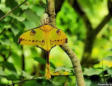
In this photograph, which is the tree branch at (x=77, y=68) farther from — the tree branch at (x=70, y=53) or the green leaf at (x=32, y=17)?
the green leaf at (x=32, y=17)

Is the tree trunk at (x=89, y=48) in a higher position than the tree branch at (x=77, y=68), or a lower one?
higher

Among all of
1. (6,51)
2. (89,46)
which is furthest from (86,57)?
(6,51)

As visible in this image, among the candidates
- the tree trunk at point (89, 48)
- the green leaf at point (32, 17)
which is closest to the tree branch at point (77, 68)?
the green leaf at point (32, 17)

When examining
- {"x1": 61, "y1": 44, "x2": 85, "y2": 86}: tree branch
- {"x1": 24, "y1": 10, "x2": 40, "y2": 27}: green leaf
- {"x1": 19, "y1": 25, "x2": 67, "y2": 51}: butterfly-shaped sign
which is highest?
{"x1": 24, "y1": 10, "x2": 40, "y2": 27}: green leaf

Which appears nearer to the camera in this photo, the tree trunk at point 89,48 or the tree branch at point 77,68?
the tree branch at point 77,68

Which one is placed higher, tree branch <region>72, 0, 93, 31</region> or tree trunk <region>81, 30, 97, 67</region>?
tree branch <region>72, 0, 93, 31</region>

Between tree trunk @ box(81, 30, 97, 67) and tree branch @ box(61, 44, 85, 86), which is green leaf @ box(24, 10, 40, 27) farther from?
tree trunk @ box(81, 30, 97, 67)

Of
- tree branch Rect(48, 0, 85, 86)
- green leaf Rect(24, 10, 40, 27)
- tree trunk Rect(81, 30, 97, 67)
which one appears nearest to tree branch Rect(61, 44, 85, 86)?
tree branch Rect(48, 0, 85, 86)

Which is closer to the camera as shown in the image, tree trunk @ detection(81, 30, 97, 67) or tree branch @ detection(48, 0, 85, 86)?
tree branch @ detection(48, 0, 85, 86)

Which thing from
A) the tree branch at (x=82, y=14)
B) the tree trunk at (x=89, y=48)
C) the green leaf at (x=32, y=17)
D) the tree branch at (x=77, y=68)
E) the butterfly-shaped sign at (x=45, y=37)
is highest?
the tree branch at (x=82, y=14)

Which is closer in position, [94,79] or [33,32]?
[33,32]

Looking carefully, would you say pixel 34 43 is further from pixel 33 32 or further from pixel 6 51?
pixel 6 51
